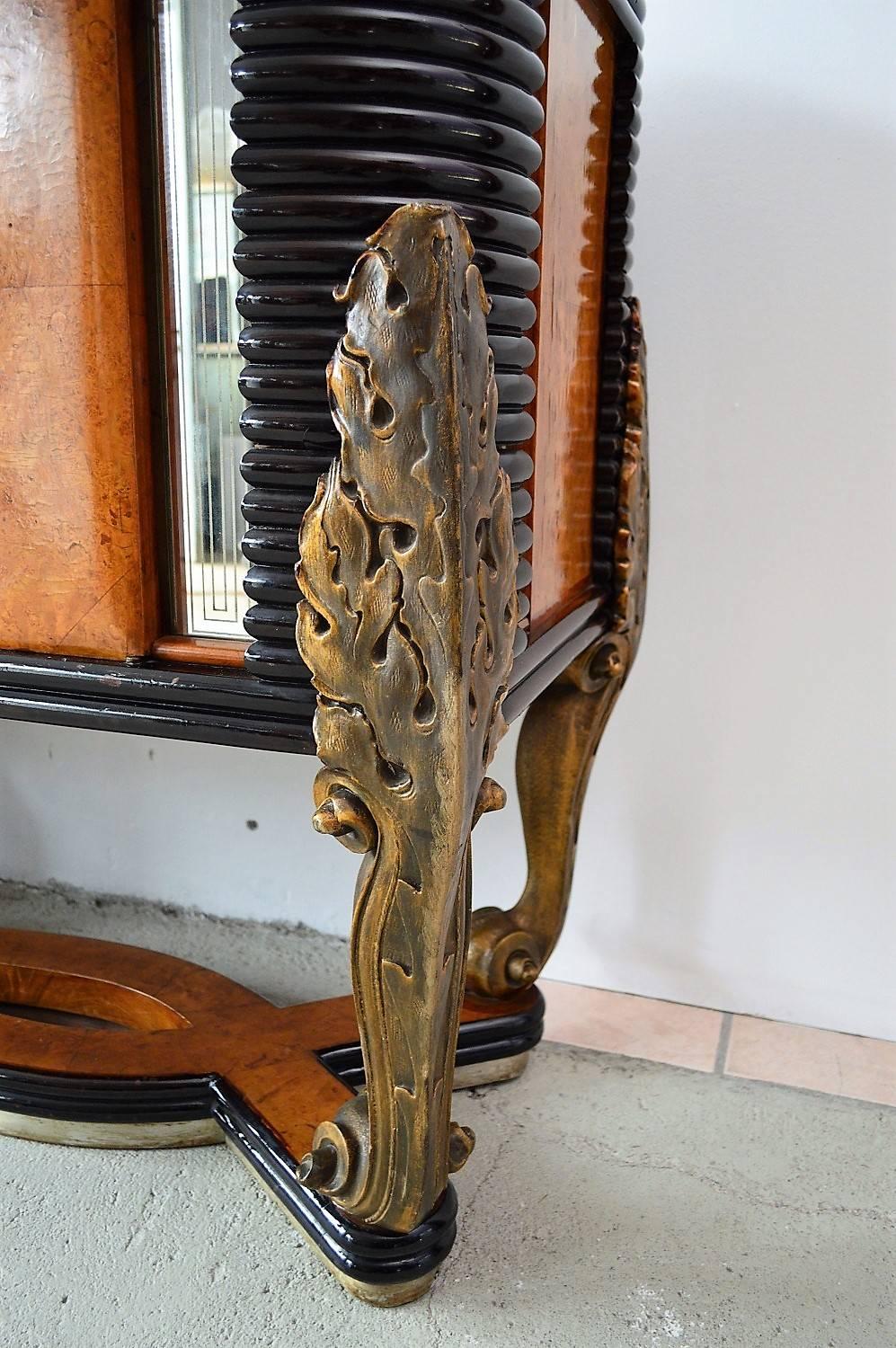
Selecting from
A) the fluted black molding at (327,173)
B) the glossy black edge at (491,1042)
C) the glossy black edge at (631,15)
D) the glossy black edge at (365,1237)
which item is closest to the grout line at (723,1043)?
the glossy black edge at (491,1042)

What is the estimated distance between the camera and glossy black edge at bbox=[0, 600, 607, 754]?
0.62m

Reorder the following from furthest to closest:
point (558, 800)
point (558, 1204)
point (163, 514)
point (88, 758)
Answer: point (88, 758)
point (558, 800)
point (558, 1204)
point (163, 514)

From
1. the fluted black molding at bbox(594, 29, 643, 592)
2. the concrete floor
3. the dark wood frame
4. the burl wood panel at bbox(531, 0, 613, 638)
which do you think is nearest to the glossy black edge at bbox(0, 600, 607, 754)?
the dark wood frame

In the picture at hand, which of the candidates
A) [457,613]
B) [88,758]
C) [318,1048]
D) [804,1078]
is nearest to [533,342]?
[457,613]

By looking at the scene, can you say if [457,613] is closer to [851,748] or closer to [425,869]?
[425,869]

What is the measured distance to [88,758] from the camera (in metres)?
1.33

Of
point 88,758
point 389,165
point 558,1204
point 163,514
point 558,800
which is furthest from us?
point 88,758

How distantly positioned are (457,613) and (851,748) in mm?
654

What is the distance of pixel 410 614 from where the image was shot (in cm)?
55

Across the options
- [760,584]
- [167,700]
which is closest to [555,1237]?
[167,700]

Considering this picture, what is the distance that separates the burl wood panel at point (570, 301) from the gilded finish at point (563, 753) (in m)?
0.04

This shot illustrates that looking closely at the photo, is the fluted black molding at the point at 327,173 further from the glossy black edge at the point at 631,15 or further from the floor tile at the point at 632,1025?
the floor tile at the point at 632,1025

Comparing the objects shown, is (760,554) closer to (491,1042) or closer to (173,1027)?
(491,1042)

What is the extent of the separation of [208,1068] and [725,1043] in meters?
0.49
